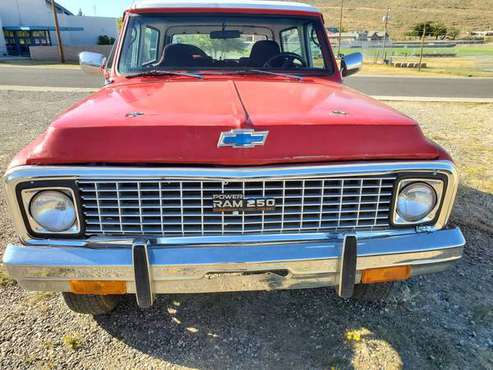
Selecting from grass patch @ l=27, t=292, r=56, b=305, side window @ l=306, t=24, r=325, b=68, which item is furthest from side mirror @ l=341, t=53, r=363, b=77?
grass patch @ l=27, t=292, r=56, b=305

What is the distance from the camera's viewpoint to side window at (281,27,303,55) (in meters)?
3.58

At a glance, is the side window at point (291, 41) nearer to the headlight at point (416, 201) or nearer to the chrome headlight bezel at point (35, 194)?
the headlight at point (416, 201)

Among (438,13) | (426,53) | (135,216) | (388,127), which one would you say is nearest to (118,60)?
(135,216)

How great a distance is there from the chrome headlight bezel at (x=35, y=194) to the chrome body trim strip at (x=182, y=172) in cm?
2

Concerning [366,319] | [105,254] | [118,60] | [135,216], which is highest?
[118,60]

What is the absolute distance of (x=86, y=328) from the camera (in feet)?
8.46

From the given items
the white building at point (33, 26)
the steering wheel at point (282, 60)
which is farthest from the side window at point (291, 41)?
the white building at point (33, 26)

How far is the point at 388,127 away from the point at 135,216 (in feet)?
4.19

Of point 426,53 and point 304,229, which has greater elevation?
point 304,229

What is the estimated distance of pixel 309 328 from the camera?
8.52ft

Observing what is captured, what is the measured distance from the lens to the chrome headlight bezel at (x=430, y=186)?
2.07 m

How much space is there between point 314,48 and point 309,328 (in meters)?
2.26

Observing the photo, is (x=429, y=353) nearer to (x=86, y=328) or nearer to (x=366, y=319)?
(x=366, y=319)

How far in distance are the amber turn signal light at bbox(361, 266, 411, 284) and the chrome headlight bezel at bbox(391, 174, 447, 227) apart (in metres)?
0.22
